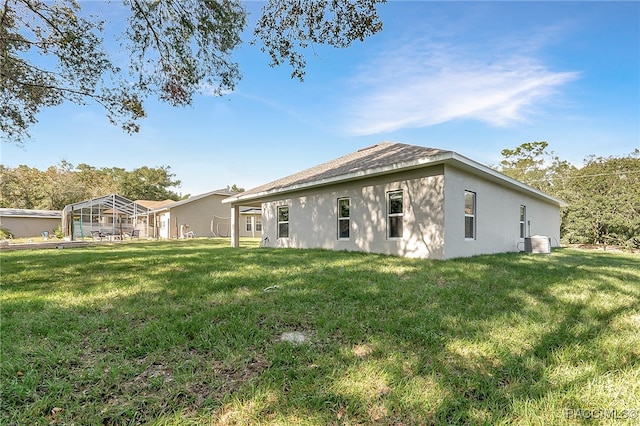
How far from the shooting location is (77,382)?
2.33 metres

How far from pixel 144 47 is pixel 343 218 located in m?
7.02

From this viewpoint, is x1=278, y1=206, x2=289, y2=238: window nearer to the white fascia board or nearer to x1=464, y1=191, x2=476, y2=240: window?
the white fascia board

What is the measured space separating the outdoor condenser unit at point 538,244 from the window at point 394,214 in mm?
5940

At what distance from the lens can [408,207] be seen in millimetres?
8758

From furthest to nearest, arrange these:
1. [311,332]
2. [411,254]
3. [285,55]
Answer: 1. [411,254]
2. [285,55]
3. [311,332]

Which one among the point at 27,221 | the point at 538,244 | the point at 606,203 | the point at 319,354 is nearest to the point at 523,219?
the point at 538,244

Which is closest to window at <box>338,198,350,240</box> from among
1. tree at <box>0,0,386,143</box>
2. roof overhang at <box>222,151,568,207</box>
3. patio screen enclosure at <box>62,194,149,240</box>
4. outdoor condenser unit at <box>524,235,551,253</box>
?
roof overhang at <box>222,151,568,207</box>

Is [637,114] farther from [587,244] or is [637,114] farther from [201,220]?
[201,220]

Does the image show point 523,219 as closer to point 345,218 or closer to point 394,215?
point 394,215

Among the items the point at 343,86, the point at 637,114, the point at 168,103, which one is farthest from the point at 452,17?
the point at 637,114

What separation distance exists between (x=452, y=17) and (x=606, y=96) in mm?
9548

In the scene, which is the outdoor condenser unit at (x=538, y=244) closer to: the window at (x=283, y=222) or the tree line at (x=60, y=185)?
the window at (x=283, y=222)

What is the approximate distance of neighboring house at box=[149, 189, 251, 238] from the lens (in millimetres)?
25938

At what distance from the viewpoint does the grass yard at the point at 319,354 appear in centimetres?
206
